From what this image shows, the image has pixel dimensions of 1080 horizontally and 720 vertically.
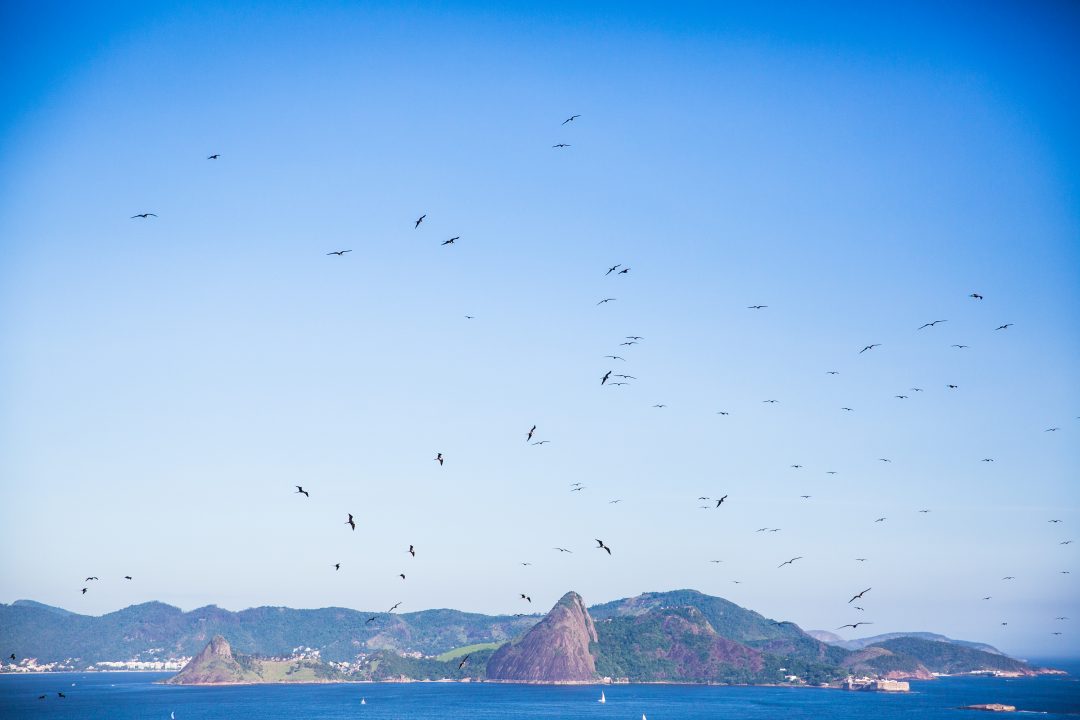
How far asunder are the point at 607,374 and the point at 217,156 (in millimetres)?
26874

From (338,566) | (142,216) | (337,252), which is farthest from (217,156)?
(338,566)

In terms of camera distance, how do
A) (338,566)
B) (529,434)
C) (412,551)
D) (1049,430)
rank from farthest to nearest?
(1049,430), (338,566), (412,551), (529,434)

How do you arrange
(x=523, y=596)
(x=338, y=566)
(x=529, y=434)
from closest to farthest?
1. (x=529, y=434)
2. (x=338, y=566)
3. (x=523, y=596)

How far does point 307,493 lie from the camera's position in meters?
60.7

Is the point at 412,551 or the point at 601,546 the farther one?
the point at 601,546

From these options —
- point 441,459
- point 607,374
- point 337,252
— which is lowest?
point 441,459

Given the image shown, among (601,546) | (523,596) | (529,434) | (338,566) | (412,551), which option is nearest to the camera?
(529,434)

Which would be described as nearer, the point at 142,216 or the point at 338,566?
the point at 142,216

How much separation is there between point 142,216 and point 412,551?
2580 centimetres

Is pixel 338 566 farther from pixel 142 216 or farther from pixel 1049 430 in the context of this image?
pixel 1049 430

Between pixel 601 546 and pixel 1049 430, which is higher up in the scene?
pixel 1049 430

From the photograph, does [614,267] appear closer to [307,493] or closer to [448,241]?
[448,241]

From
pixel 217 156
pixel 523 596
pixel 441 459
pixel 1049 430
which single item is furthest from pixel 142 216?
pixel 1049 430

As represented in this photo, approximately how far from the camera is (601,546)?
211ft
